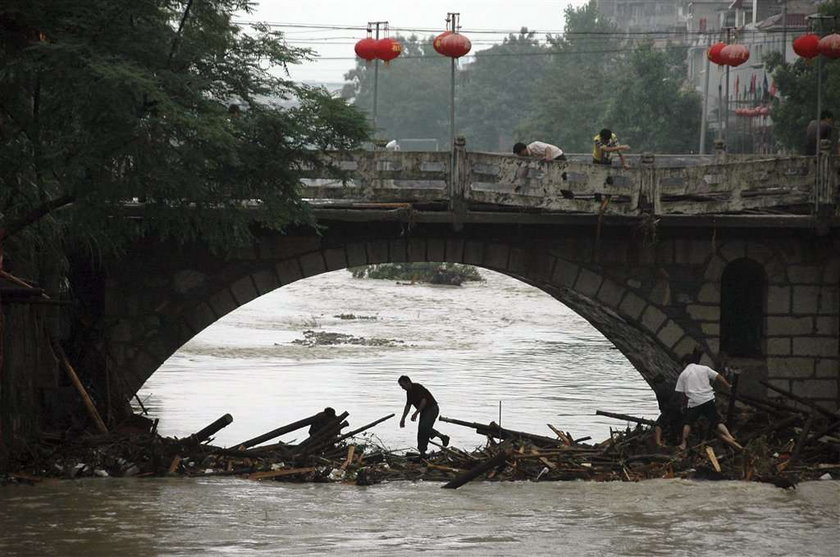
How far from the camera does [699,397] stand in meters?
20.1

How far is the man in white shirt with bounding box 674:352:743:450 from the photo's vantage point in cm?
2009

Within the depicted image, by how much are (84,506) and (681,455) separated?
7231 millimetres

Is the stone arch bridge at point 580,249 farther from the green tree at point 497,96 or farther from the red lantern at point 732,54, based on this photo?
the green tree at point 497,96

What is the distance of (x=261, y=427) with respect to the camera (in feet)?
87.2

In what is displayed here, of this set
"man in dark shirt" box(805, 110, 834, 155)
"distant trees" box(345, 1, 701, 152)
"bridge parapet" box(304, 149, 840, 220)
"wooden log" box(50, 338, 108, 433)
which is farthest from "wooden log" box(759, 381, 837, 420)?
"distant trees" box(345, 1, 701, 152)

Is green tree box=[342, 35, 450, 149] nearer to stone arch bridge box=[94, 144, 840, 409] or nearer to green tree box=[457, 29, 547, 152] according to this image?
green tree box=[457, 29, 547, 152]

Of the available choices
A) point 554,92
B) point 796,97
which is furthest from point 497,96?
point 796,97

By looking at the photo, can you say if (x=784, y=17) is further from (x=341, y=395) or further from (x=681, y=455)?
(x=681, y=455)

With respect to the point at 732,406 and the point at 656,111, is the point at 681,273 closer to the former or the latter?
the point at 732,406

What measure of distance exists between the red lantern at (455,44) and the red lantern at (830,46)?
17.2 ft

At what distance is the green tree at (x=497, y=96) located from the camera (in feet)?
322

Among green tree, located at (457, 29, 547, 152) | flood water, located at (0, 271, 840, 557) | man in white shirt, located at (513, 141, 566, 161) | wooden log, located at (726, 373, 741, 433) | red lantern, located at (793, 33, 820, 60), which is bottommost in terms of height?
flood water, located at (0, 271, 840, 557)

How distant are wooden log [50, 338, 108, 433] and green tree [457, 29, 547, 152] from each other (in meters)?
75.1

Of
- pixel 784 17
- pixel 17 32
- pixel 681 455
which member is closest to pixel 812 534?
pixel 681 455
